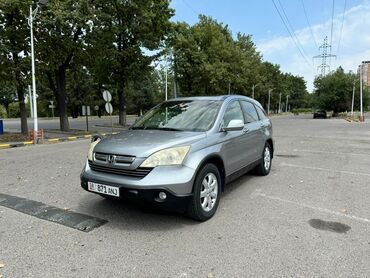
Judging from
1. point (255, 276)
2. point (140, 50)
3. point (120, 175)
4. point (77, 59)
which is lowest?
point (255, 276)

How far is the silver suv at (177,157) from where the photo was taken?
152 inches

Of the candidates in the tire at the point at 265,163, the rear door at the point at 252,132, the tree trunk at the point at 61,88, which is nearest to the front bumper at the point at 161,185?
the rear door at the point at 252,132

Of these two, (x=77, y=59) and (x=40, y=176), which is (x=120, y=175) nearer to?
(x=40, y=176)

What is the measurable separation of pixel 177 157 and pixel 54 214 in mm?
2056

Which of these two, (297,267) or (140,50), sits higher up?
(140,50)

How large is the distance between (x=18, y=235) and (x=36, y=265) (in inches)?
34.6

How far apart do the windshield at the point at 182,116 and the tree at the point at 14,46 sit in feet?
40.3

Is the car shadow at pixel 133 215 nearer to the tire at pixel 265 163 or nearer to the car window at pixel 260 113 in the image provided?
the tire at pixel 265 163

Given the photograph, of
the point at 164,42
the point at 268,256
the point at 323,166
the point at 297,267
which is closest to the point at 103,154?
the point at 268,256

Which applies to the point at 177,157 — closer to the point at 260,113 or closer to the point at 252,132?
the point at 252,132

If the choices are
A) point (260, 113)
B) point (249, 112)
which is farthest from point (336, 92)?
point (249, 112)

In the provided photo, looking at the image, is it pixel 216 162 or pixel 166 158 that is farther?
pixel 216 162

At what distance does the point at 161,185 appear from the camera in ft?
12.4

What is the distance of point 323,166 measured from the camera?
27.4 feet
